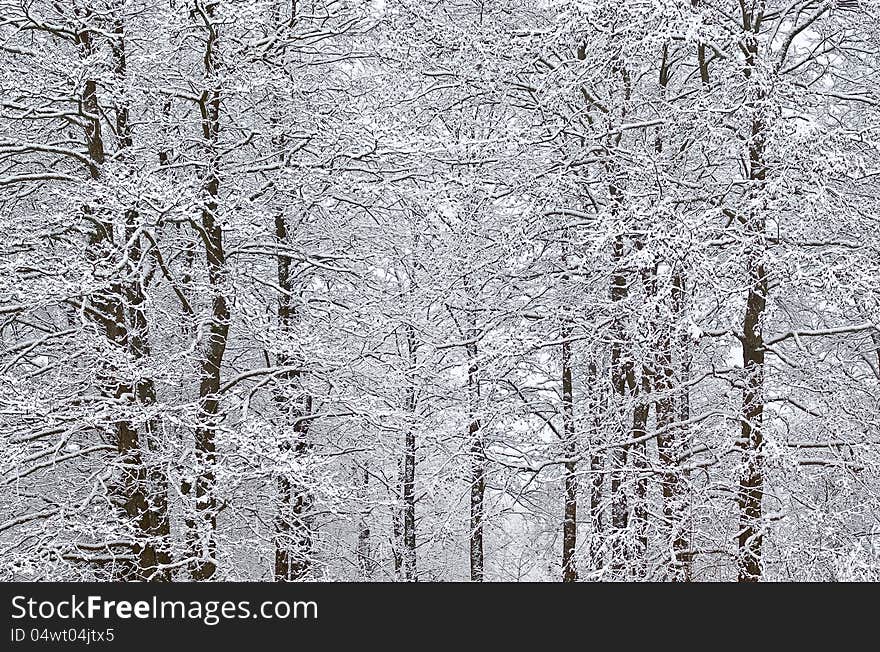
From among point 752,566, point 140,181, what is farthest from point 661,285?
point 140,181

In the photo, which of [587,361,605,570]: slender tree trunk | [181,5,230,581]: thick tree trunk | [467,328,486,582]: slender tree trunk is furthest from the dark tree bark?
[587,361,605,570]: slender tree trunk

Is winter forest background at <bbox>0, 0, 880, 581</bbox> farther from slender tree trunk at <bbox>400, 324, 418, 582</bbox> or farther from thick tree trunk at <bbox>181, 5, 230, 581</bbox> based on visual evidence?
slender tree trunk at <bbox>400, 324, 418, 582</bbox>

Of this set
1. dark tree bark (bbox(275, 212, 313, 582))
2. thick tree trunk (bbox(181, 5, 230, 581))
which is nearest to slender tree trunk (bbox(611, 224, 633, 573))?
dark tree bark (bbox(275, 212, 313, 582))

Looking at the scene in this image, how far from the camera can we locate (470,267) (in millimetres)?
9656

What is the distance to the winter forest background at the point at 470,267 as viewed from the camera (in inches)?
302

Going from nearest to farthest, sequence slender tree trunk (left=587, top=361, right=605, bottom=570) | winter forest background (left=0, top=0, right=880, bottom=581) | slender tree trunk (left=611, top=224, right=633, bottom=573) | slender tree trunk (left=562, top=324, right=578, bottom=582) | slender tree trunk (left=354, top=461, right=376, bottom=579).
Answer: winter forest background (left=0, top=0, right=880, bottom=581)
slender tree trunk (left=611, top=224, right=633, bottom=573)
slender tree trunk (left=587, top=361, right=605, bottom=570)
slender tree trunk (left=562, top=324, right=578, bottom=582)
slender tree trunk (left=354, top=461, right=376, bottom=579)

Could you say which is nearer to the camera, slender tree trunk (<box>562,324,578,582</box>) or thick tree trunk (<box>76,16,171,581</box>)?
thick tree trunk (<box>76,16,171,581</box>)

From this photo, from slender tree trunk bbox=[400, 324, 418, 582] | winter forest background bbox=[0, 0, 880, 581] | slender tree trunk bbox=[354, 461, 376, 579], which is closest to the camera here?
winter forest background bbox=[0, 0, 880, 581]

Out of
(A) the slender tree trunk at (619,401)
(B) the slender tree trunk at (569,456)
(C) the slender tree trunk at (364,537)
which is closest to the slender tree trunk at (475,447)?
(B) the slender tree trunk at (569,456)

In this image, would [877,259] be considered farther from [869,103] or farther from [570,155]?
[570,155]

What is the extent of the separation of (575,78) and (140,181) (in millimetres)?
4284

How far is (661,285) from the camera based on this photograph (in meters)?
7.76

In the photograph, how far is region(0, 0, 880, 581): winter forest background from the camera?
7.68m

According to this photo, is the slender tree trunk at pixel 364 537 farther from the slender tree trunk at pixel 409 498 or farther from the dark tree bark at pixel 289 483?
the dark tree bark at pixel 289 483
